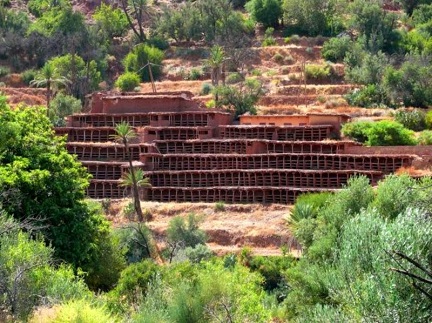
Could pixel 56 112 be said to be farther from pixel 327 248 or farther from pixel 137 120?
pixel 327 248

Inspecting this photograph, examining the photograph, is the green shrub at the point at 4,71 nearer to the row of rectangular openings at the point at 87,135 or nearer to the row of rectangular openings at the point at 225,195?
the row of rectangular openings at the point at 87,135

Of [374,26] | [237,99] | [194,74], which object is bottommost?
[237,99]

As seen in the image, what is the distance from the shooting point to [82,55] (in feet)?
257

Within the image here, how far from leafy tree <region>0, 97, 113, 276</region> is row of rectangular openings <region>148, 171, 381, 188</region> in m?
19.2

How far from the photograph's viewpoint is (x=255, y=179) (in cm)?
5069

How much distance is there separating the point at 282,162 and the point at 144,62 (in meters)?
27.7

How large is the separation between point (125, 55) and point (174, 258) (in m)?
43.3

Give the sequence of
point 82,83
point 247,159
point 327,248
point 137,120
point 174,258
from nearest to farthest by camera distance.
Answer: point 327,248
point 174,258
point 247,159
point 137,120
point 82,83

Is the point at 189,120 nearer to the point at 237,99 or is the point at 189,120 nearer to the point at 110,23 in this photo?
the point at 237,99

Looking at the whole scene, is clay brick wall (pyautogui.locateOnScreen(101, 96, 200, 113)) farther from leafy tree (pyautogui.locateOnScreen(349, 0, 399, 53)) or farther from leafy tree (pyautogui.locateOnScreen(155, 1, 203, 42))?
leafy tree (pyautogui.locateOnScreen(155, 1, 203, 42))

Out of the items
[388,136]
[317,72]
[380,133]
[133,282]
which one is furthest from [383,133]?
[133,282]

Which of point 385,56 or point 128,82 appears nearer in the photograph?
point 128,82

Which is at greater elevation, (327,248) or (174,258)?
(327,248)

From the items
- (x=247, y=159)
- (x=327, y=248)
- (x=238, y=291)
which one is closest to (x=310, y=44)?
(x=247, y=159)
